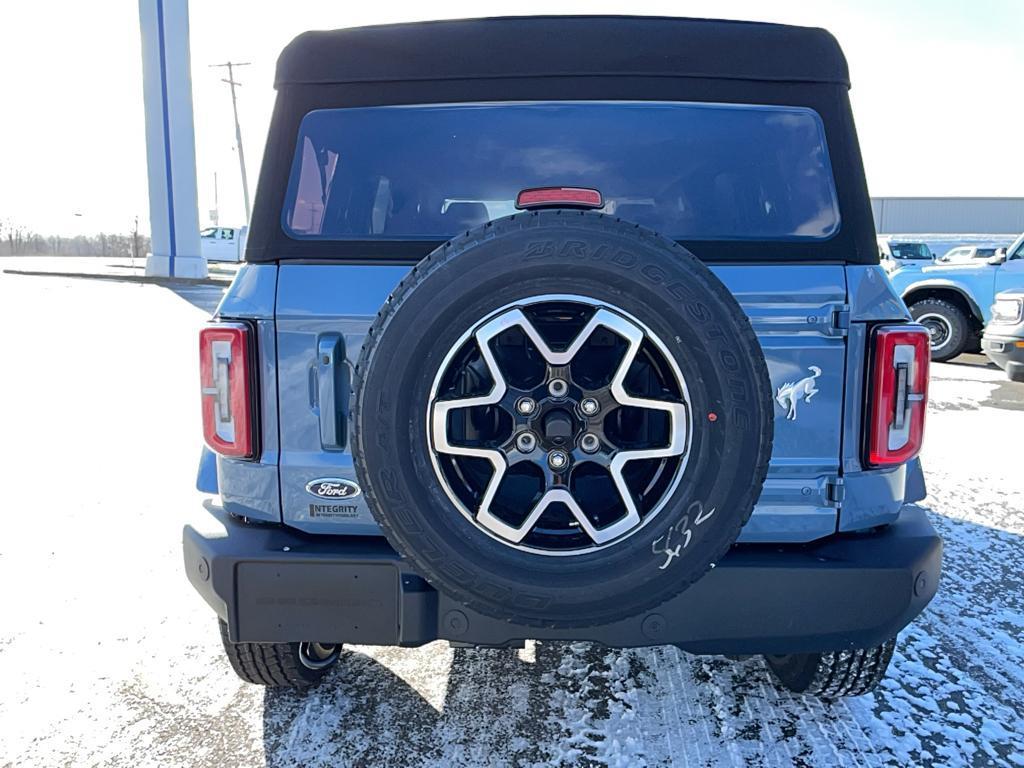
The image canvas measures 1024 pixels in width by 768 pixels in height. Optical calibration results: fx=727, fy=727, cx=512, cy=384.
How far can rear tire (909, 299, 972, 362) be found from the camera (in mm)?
9891

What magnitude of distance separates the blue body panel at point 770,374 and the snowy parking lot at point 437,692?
0.76m

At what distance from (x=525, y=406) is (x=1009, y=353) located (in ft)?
25.9

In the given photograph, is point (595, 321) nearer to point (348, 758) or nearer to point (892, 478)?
point (892, 478)

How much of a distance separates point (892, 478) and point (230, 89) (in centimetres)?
4815

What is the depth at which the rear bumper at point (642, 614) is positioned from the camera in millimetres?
1843

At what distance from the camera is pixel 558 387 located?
1.69 m

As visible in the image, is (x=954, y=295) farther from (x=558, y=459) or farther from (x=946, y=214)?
(x=946, y=214)

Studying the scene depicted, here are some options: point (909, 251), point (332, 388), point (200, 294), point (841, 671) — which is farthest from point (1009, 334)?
→ point (200, 294)

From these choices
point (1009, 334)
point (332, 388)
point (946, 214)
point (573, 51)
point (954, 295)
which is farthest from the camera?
point (946, 214)

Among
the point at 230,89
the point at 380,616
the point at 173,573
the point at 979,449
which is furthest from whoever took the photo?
the point at 230,89

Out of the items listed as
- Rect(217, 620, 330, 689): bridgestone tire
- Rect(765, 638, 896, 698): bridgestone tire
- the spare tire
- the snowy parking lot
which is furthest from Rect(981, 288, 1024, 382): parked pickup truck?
Rect(217, 620, 330, 689): bridgestone tire

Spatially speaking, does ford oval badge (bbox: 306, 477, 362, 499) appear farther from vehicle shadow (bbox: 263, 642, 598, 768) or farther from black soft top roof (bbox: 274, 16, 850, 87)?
black soft top roof (bbox: 274, 16, 850, 87)

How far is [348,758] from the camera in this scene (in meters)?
2.15

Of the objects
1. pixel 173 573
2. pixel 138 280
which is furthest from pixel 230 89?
pixel 173 573
